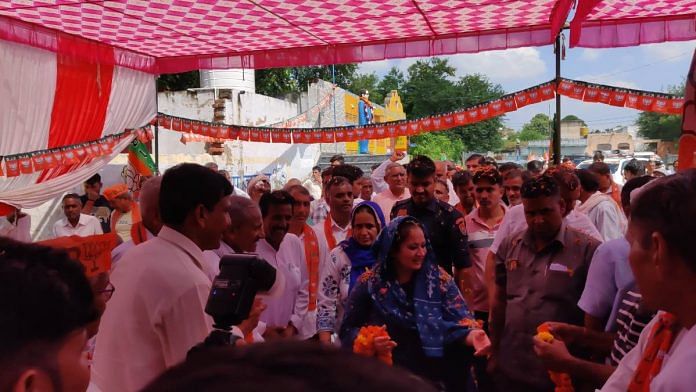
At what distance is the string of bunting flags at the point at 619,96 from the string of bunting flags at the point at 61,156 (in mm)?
5666

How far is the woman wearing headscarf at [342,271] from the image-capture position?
3.93m

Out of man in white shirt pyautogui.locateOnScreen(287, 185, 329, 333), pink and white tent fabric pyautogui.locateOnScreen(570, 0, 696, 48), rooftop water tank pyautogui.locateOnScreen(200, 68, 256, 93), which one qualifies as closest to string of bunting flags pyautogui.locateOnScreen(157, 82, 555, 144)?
pink and white tent fabric pyautogui.locateOnScreen(570, 0, 696, 48)

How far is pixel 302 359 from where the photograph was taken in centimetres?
51

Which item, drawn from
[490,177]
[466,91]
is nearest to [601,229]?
[490,177]

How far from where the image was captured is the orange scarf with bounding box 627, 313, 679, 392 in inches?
57.2

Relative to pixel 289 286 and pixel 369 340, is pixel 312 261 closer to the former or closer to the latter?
pixel 289 286

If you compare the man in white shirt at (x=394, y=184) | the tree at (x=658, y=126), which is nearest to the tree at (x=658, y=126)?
the tree at (x=658, y=126)

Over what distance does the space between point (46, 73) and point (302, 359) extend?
7.22m

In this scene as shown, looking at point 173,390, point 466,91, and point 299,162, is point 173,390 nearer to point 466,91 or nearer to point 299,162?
point 299,162

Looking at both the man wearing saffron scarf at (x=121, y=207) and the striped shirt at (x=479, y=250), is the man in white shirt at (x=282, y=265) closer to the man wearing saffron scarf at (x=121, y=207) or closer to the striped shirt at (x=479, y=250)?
the striped shirt at (x=479, y=250)

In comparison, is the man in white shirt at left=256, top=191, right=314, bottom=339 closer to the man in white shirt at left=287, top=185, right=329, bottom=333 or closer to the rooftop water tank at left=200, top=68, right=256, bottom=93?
the man in white shirt at left=287, top=185, right=329, bottom=333

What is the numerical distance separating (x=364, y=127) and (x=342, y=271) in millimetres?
5910

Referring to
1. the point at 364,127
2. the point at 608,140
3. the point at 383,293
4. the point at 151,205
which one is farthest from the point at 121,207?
the point at 608,140

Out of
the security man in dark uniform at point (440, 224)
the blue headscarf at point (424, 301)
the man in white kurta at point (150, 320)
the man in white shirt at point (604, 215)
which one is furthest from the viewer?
the man in white shirt at point (604, 215)
